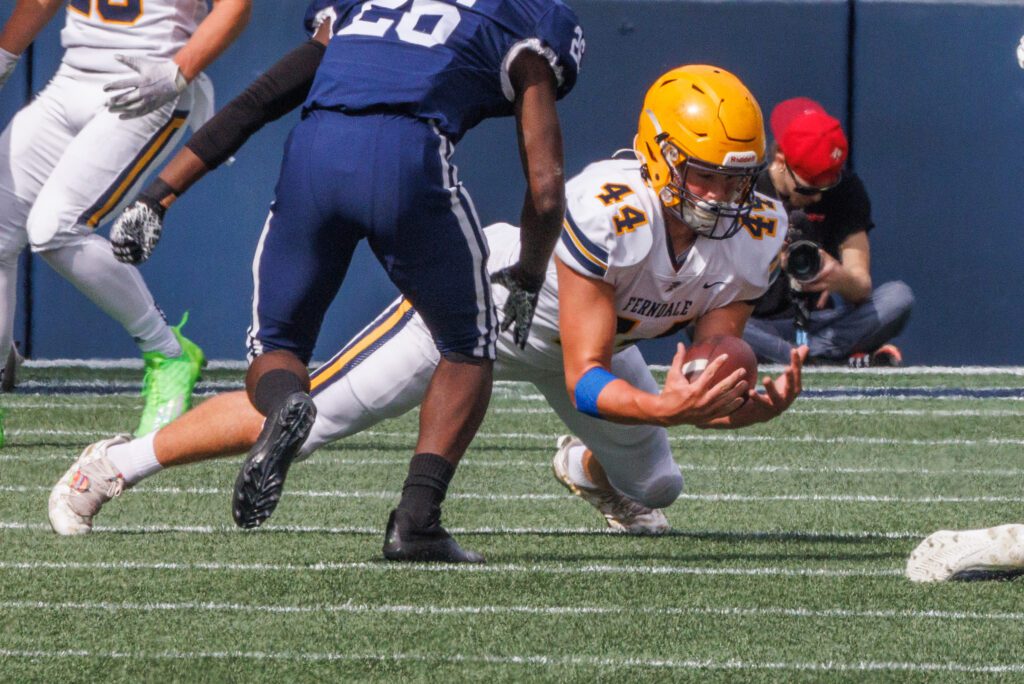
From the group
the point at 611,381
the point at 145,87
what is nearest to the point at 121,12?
the point at 145,87

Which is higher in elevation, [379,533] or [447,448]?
[447,448]

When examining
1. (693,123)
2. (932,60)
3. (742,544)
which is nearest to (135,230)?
(693,123)

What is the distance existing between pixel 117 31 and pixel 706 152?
250 centimetres

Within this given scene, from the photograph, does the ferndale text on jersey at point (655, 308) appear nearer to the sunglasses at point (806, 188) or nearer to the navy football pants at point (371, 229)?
the navy football pants at point (371, 229)

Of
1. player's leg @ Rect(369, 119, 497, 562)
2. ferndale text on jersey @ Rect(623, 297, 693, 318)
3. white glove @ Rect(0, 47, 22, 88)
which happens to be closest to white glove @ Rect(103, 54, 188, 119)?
white glove @ Rect(0, 47, 22, 88)

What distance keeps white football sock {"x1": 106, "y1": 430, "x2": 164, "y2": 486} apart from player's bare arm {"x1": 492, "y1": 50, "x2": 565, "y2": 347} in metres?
0.98

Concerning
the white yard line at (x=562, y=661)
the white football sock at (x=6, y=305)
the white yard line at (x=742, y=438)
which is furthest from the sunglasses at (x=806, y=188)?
the white yard line at (x=562, y=661)

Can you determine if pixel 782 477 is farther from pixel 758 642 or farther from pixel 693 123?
pixel 758 642

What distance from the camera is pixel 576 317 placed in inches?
159

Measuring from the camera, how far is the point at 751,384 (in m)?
3.95

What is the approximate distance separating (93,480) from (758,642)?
173cm

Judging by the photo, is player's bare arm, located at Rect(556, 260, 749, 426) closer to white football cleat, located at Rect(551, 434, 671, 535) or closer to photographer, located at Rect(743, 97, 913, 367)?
white football cleat, located at Rect(551, 434, 671, 535)

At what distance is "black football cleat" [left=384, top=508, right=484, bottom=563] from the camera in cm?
401

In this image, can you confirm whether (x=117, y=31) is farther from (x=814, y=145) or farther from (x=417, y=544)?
(x=814, y=145)
